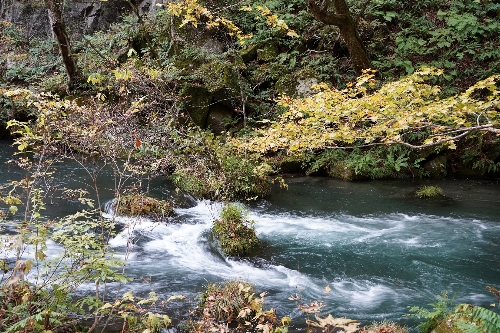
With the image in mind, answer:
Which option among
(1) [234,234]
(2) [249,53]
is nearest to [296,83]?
(2) [249,53]

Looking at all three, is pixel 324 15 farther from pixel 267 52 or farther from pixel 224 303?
pixel 224 303

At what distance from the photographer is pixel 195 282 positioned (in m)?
6.50

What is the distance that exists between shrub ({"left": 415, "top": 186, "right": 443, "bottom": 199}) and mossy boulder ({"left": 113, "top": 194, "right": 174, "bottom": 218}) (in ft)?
20.9

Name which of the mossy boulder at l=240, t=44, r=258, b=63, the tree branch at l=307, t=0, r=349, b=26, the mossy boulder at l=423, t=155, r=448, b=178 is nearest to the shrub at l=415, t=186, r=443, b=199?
the mossy boulder at l=423, t=155, r=448, b=178

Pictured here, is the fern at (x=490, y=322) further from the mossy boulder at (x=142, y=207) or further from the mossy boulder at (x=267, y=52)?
the mossy boulder at (x=267, y=52)

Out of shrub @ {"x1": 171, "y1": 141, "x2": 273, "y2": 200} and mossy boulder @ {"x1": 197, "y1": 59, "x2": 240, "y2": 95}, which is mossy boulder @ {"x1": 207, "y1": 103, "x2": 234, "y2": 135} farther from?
shrub @ {"x1": 171, "y1": 141, "x2": 273, "y2": 200}

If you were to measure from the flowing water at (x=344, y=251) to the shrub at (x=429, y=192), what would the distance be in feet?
0.81

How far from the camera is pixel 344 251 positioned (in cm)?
771

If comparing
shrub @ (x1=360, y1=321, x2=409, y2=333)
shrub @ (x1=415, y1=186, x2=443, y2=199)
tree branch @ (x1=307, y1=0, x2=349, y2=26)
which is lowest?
shrub @ (x1=360, y1=321, x2=409, y2=333)

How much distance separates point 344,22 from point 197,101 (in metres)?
5.67

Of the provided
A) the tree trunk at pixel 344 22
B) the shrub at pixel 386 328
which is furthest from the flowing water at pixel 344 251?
the tree trunk at pixel 344 22

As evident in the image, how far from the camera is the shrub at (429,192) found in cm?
1059

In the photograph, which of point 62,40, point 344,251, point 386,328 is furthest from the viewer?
point 62,40

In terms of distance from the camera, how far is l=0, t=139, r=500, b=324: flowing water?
20.2 ft
